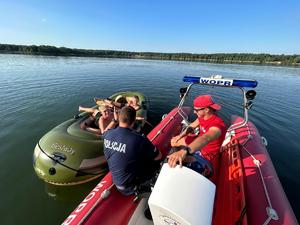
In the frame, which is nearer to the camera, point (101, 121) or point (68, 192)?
point (68, 192)

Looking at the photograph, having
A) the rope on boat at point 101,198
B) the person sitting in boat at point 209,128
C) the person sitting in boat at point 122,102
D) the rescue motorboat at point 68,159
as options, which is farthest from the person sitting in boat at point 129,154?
the person sitting in boat at point 122,102

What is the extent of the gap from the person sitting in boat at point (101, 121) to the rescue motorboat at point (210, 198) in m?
2.23

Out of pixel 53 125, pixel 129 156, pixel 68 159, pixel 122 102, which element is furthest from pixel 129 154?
pixel 53 125

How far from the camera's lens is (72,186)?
3879 mm

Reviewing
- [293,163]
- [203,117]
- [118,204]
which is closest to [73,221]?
[118,204]

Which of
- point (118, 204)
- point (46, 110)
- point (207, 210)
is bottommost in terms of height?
point (46, 110)

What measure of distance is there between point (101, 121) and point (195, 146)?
10.4 ft

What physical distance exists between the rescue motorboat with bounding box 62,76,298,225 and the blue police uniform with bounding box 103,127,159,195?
28 centimetres

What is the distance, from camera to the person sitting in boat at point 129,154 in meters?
2.07

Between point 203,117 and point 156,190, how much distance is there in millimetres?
1677

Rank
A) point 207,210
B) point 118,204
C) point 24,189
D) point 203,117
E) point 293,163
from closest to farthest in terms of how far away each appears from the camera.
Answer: point 207,210 < point 118,204 < point 203,117 < point 24,189 < point 293,163

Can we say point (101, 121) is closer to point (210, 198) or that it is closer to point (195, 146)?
point (195, 146)

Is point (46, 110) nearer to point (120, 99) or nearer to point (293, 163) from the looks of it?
point (120, 99)

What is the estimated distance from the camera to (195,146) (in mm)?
2223
